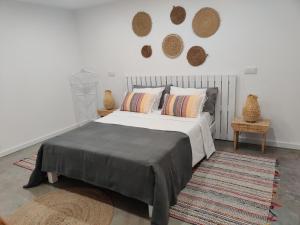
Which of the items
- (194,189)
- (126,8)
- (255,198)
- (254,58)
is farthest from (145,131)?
(126,8)

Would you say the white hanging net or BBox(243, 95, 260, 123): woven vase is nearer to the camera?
BBox(243, 95, 260, 123): woven vase

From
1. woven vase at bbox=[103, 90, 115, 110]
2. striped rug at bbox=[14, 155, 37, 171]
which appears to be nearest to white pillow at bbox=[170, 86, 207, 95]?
woven vase at bbox=[103, 90, 115, 110]

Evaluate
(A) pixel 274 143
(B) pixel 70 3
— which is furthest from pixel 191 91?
(B) pixel 70 3

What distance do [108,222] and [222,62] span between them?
8.50ft

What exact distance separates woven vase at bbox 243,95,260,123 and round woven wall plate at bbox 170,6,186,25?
60.7 inches

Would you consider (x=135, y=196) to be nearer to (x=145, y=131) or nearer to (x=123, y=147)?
(x=123, y=147)

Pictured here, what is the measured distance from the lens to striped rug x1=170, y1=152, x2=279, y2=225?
1961 mm

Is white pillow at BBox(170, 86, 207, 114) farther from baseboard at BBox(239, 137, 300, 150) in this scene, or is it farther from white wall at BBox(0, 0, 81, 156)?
white wall at BBox(0, 0, 81, 156)

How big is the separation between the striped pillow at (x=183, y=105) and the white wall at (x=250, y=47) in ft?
1.96

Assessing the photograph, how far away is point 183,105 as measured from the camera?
3.13 meters

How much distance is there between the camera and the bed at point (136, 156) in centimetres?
194

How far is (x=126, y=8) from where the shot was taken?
3889 millimetres

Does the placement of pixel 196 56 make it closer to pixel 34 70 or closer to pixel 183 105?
pixel 183 105

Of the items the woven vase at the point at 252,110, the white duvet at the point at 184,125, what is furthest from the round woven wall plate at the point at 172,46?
the woven vase at the point at 252,110
